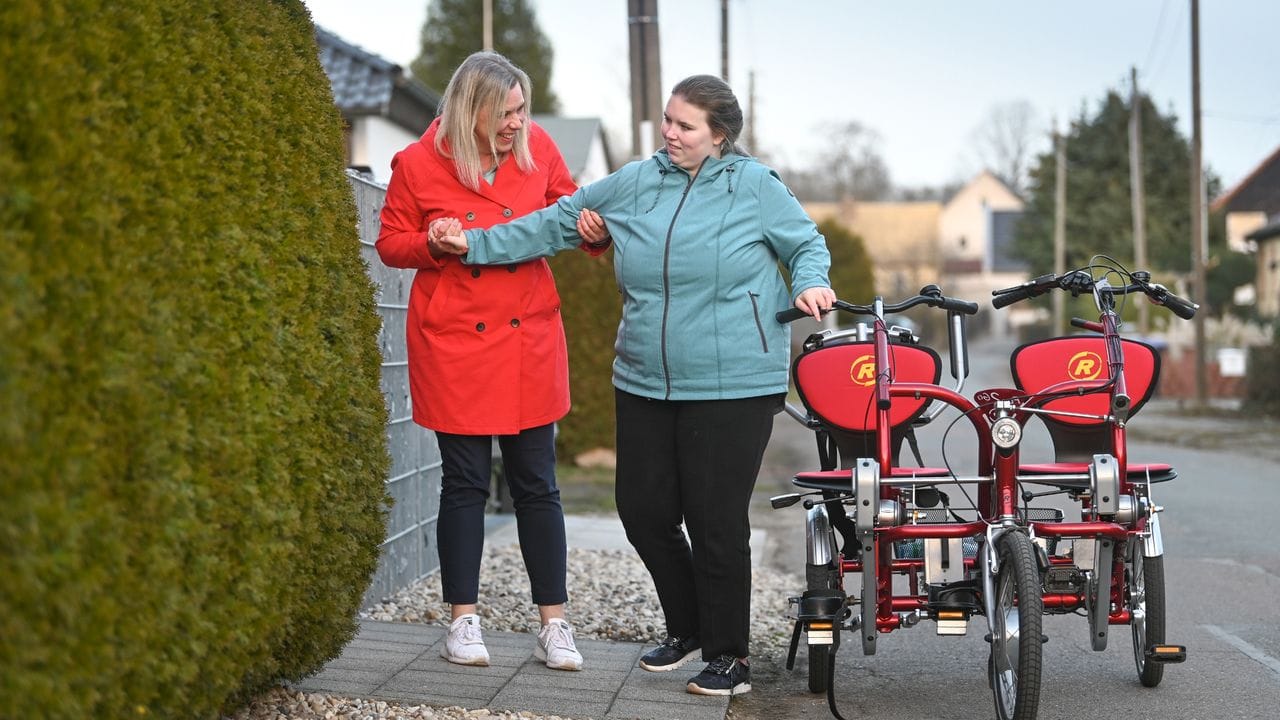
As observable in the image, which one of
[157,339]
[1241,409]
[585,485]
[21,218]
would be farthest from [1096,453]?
[1241,409]

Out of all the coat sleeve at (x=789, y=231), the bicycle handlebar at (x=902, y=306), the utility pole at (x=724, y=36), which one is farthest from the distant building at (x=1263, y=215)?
the coat sleeve at (x=789, y=231)

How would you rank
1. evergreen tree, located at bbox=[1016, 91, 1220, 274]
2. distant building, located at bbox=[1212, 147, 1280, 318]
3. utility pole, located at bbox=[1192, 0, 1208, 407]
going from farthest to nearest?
evergreen tree, located at bbox=[1016, 91, 1220, 274], distant building, located at bbox=[1212, 147, 1280, 318], utility pole, located at bbox=[1192, 0, 1208, 407]

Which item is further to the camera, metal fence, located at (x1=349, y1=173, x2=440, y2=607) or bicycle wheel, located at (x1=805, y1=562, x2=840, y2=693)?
metal fence, located at (x1=349, y1=173, x2=440, y2=607)

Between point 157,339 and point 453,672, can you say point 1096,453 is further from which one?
point 157,339

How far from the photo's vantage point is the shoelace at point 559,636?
4.94 meters

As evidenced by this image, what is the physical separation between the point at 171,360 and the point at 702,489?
2.18 meters

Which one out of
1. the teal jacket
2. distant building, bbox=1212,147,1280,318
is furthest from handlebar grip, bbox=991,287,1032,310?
distant building, bbox=1212,147,1280,318

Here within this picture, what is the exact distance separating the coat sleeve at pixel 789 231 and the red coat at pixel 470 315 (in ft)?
2.40

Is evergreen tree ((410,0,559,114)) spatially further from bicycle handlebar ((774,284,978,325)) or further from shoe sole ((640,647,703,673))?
bicycle handlebar ((774,284,978,325))

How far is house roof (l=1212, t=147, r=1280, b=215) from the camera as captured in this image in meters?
50.1

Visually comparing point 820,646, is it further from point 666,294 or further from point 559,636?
point 666,294

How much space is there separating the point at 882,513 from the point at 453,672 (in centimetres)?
149

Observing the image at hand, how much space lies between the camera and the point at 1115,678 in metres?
5.35

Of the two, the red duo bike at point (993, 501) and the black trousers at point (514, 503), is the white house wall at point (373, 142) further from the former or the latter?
the red duo bike at point (993, 501)
